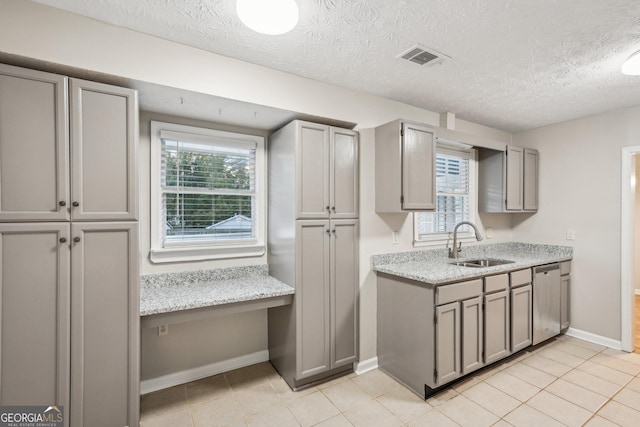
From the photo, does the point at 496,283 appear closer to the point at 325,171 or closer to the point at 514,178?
the point at 514,178

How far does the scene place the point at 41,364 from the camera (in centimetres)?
163

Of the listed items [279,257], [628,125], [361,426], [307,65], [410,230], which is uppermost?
[307,65]

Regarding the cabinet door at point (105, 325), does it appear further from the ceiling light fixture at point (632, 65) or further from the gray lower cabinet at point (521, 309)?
the ceiling light fixture at point (632, 65)

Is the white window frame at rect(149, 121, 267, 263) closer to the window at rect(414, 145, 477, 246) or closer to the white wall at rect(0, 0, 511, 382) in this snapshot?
the white wall at rect(0, 0, 511, 382)

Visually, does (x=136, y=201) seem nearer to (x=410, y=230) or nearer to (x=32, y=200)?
(x=32, y=200)

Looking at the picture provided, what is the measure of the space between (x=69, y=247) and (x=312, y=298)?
1622mm

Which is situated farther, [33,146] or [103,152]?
[103,152]

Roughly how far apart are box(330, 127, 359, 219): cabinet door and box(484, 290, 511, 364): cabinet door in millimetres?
1393

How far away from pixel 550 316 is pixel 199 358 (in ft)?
11.5

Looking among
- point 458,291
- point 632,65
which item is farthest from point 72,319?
point 632,65

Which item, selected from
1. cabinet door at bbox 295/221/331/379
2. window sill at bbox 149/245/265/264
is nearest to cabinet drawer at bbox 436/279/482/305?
cabinet door at bbox 295/221/331/379

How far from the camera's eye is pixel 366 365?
274cm

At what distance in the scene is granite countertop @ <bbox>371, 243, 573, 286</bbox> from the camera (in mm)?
2387

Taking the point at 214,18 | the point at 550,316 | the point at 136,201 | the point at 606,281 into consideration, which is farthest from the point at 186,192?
the point at 606,281
